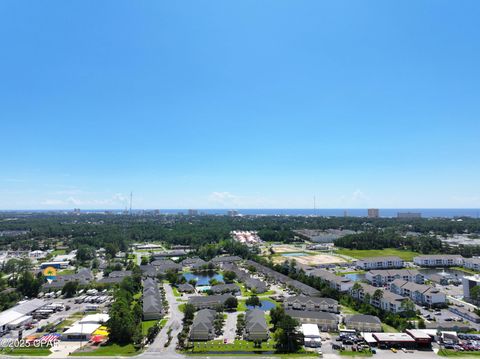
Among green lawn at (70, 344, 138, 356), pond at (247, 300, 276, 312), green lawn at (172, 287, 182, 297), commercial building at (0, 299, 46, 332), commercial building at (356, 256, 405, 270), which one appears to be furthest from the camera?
commercial building at (356, 256, 405, 270)

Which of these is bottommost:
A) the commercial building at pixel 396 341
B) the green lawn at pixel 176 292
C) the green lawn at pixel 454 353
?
the green lawn at pixel 176 292

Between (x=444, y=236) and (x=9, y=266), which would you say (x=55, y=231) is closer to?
(x=9, y=266)

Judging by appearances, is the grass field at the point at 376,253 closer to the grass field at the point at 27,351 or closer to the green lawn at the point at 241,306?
the green lawn at the point at 241,306

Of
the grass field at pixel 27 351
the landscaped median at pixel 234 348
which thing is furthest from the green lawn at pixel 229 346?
the grass field at pixel 27 351

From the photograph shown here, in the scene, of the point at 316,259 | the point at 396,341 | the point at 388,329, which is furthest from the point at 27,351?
the point at 316,259

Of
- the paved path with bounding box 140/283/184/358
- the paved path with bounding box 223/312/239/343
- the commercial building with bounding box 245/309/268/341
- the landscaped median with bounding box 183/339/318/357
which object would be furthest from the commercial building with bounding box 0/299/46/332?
the commercial building with bounding box 245/309/268/341

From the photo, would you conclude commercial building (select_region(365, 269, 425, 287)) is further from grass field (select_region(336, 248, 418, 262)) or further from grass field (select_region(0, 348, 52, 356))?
grass field (select_region(0, 348, 52, 356))

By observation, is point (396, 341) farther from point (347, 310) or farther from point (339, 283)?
point (339, 283)
